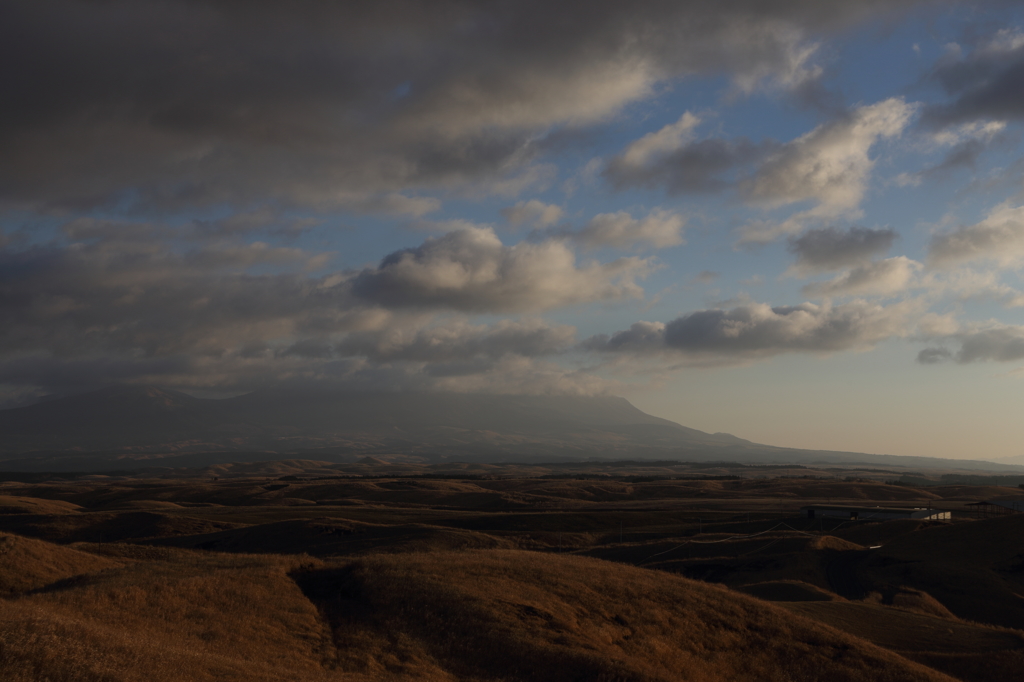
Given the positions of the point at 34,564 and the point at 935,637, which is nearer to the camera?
the point at 34,564

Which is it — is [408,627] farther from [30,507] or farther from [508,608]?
[30,507]

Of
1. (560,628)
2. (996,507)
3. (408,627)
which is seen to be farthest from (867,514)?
(408,627)

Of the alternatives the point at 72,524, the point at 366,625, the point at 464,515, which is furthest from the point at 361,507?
the point at 366,625

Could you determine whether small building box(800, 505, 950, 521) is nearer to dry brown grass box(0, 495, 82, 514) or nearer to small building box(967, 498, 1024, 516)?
small building box(967, 498, 1024, 516)

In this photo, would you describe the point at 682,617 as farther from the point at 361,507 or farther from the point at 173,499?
the point at 173,499

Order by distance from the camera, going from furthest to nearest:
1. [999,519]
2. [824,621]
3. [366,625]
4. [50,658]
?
1. [999,519]
2. [824,621]
3. [366,625]
4. [50,658]

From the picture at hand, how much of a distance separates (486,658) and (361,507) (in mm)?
93549

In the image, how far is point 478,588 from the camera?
3434 centimetres

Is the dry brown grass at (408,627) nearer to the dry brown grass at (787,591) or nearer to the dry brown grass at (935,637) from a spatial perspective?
the dry brown grass at (935,637)

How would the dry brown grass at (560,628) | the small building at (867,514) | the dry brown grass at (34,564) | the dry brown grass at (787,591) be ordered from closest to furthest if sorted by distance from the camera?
the dry brown grass at (560,628), the dry brown grass at (34,564), the dry brown grass at (787,591), the small building at (867,514)

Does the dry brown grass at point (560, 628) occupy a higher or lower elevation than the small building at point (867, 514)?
higher

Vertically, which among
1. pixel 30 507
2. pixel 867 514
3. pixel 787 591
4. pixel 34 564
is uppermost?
pixel 34 564

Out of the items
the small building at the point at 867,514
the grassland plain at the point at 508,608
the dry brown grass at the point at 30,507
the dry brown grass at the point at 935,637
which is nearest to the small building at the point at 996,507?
the small building at the point at 867,514

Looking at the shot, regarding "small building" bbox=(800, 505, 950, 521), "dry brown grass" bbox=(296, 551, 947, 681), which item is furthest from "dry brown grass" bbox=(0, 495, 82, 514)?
"small building" bbox=(800, 505, 950, 521)
